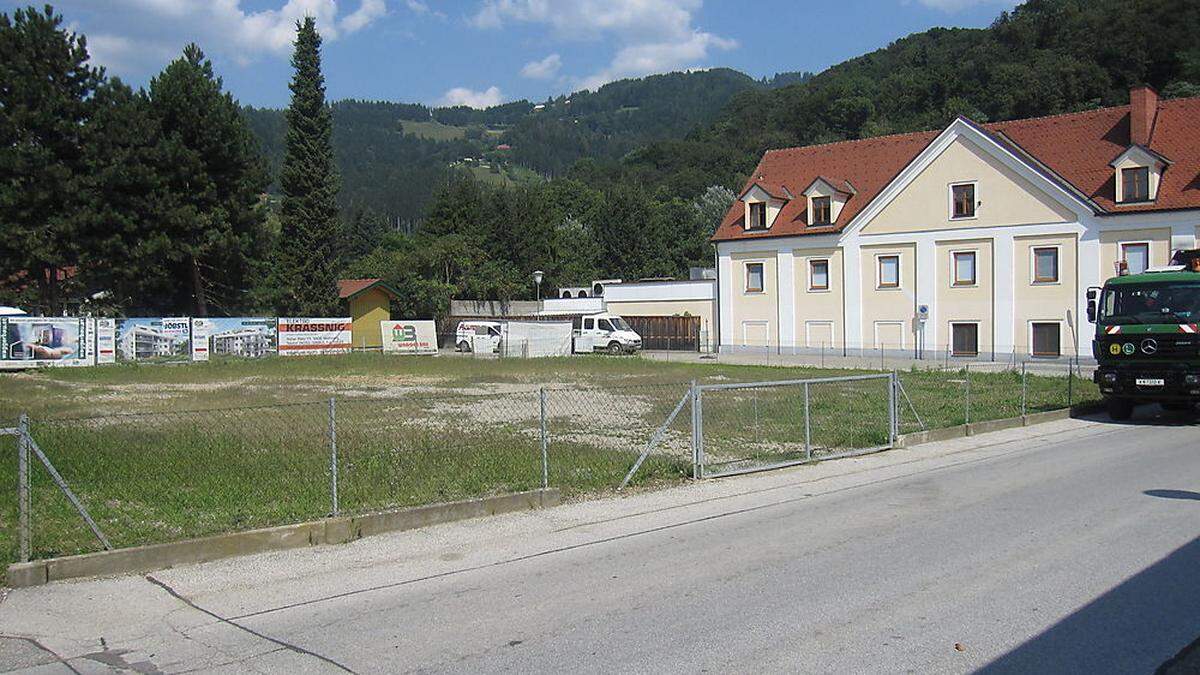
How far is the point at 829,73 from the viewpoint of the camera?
487 ft

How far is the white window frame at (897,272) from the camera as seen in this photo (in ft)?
155

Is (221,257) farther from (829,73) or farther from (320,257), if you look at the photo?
(829,73)

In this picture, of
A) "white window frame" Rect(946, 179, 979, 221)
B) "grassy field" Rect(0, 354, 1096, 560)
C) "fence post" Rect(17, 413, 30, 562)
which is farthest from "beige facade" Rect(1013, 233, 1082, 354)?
"fence post" Rect(17, 413, 30, 562)

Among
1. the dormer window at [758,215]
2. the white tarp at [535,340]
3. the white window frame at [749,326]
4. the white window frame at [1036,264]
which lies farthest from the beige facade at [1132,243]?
the white tarp at [535,340]

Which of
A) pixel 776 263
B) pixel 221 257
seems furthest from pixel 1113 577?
pixel 221 257

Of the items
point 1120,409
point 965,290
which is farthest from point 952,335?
point 1120,409

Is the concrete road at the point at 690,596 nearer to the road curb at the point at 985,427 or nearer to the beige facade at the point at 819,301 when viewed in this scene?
the road curb at the point at 985,427

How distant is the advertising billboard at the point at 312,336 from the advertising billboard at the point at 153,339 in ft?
19.2

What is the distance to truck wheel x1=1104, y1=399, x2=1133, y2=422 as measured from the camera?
21.1 metres

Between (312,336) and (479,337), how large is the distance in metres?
9.87

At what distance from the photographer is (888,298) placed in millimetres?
47875

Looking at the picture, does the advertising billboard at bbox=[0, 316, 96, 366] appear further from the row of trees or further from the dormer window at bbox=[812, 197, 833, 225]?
the dormer window at bbox=[812, 197, 833, 225]

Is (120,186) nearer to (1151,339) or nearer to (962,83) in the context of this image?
(1151,339)

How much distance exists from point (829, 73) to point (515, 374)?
128 metres
